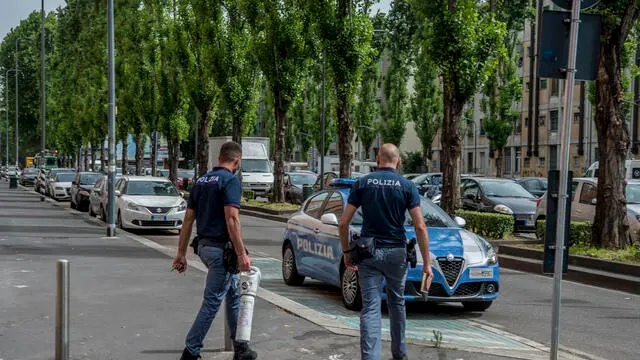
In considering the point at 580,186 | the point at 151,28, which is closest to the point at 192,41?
the point at 151,28

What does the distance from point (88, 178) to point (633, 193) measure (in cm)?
2282

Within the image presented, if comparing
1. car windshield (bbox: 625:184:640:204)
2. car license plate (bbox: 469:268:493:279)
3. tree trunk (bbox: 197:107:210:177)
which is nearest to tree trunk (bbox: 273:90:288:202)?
tree trunk (bbox: 197:107:210:177)

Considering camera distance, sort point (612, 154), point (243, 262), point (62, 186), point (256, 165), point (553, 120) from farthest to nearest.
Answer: point (553, 120) < point (256, 165) < point (62, 186) < point (612, 154) < point (243, 262)

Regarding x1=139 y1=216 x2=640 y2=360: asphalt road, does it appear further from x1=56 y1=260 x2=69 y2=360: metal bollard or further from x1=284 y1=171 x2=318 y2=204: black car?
x1=284 y1=171 x2=318 y2=204: black car

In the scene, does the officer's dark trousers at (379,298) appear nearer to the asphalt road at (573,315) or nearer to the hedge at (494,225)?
the asphalt road at (573,315)

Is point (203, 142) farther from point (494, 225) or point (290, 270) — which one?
point (290, 270)

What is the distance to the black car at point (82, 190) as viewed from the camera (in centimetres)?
3281

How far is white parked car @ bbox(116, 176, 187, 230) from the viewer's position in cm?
2181

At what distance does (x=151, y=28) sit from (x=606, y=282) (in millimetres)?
41559

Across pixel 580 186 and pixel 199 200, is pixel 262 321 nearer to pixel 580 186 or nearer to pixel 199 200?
pixel 199 200

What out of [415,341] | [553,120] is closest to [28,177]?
[553,120]

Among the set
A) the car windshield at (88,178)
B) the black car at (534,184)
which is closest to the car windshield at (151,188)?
the car windshield at (88,178)

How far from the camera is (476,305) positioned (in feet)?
33.8

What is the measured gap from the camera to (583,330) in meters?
9.20
